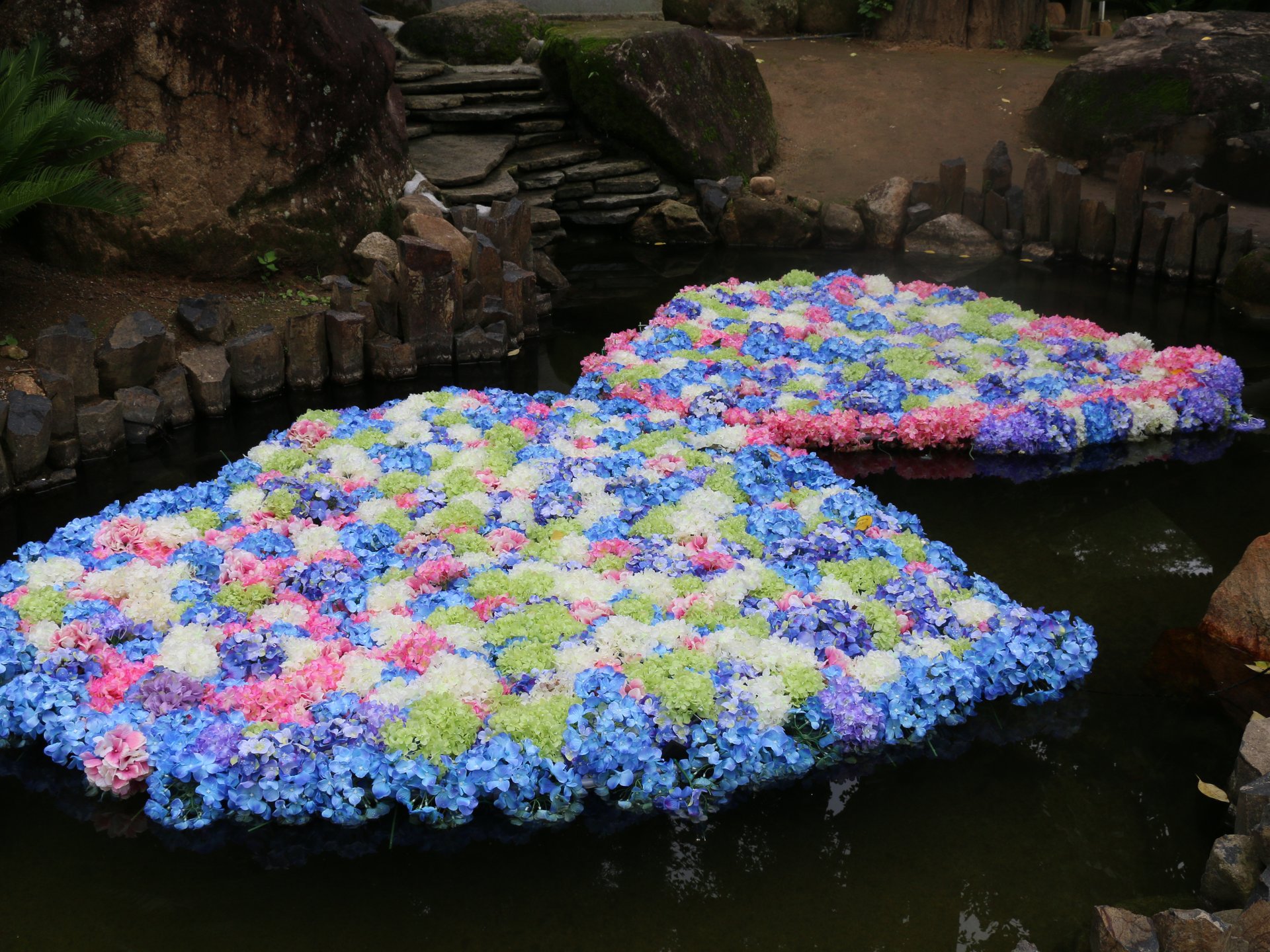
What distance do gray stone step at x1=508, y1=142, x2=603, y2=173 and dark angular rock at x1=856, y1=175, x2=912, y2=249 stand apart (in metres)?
2.83

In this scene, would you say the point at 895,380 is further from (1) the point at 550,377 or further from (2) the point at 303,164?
(2) the point at 303,164

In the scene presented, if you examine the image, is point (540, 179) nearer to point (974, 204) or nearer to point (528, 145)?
point (528, 145)

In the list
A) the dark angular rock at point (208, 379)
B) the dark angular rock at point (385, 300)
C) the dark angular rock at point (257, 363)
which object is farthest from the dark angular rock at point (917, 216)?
the dark angular rock at point (208, 379)

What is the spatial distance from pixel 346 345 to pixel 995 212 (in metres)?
6.38

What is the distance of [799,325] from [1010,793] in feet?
15.9

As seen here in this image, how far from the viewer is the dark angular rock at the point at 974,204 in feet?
36.5

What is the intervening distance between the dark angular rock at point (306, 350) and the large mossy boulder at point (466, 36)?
5812 millimetres

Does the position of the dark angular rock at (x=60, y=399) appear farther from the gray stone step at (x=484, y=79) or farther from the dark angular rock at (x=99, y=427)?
the gray stone step at (x=484, y=79)

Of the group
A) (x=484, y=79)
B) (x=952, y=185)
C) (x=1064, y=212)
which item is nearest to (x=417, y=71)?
(x=484, y=79)

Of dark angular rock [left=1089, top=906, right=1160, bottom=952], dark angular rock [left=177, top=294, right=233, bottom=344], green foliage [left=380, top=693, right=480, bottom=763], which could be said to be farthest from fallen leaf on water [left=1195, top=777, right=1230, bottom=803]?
dark angular rock [left=177, top=294, right=233, bottom=344]

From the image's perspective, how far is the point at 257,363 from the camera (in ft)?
25.5

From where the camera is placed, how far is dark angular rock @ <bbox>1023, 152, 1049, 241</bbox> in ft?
35.3

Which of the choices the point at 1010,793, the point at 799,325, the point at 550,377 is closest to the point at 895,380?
the point at 799,325

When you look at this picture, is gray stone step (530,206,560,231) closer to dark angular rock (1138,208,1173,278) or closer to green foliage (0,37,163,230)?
green foliage (0,37,163,230)
